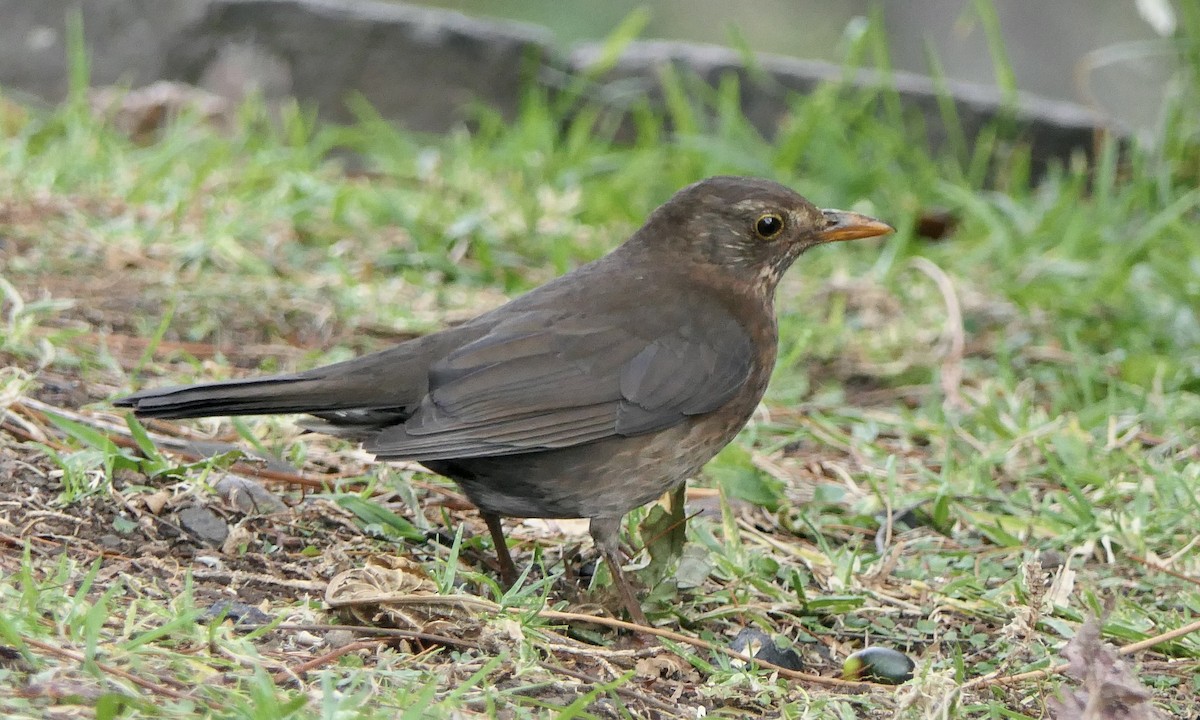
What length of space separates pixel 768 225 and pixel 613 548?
1.17m

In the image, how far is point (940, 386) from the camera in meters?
5.68

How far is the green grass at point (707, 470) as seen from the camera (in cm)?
303

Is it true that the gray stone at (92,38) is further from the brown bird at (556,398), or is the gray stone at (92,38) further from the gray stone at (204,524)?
the gray stone at (204,524)

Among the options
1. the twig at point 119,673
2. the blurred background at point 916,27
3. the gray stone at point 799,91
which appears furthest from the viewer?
the blurred background at point 916,27

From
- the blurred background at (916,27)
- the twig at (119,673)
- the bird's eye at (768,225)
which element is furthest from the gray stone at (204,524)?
the blurred background at (916,27)

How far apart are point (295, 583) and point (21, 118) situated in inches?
196

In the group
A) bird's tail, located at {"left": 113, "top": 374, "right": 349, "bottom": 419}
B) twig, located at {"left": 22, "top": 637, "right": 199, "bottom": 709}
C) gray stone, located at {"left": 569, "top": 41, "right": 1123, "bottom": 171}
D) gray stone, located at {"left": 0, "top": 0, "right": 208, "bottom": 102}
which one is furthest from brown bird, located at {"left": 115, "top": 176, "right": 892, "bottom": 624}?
gray stone, located at {"left": 0, "top": 0, "right": 208, "bottom": 102}

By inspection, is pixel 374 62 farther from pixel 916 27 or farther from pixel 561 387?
pixel 916 27

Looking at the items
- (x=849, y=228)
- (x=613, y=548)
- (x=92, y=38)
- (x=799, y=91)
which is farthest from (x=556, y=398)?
(x=92, y=38)

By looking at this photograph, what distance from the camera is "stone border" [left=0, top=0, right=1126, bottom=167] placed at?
27.8 ft

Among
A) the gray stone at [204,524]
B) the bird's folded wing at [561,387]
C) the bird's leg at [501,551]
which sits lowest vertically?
the bird's leg at [501,551]

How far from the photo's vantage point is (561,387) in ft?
12.4

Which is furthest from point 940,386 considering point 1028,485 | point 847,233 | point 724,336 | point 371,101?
point 371,101

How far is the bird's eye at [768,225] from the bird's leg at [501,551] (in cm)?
118
